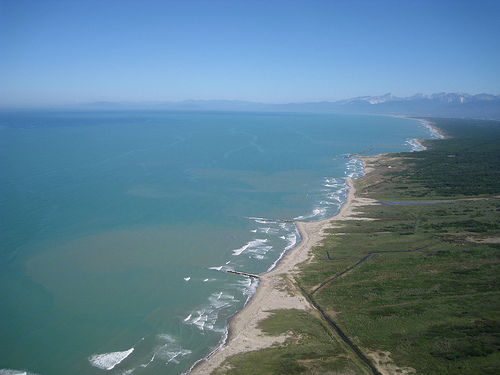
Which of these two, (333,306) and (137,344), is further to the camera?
(333,306)

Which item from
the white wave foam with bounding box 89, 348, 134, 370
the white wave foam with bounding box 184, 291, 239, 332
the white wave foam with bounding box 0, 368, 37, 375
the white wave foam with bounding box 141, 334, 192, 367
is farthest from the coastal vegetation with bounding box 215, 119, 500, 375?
the white wave foam with bounding box 0, 368, 37, 375

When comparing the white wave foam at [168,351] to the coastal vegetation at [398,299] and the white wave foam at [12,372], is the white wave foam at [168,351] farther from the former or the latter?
the white wave foam at [12,372]

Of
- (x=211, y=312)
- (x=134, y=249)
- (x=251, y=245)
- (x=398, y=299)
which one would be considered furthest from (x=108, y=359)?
(x=398, y=299)

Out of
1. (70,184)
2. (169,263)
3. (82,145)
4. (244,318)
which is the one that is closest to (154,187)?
(70,184)

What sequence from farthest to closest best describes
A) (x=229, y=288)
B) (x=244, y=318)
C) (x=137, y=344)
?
1. (x=229, y=288)
2. (x=244, y=318)
3. (x=137, y=344)

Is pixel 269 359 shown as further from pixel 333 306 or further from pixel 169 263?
pixel 169 263

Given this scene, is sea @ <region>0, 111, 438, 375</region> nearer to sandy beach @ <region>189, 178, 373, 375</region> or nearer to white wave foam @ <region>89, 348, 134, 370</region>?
white wave foam @ <region>89, 348, 134, 370</region>

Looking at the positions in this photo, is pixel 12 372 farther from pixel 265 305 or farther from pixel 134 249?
pixel 134 249
